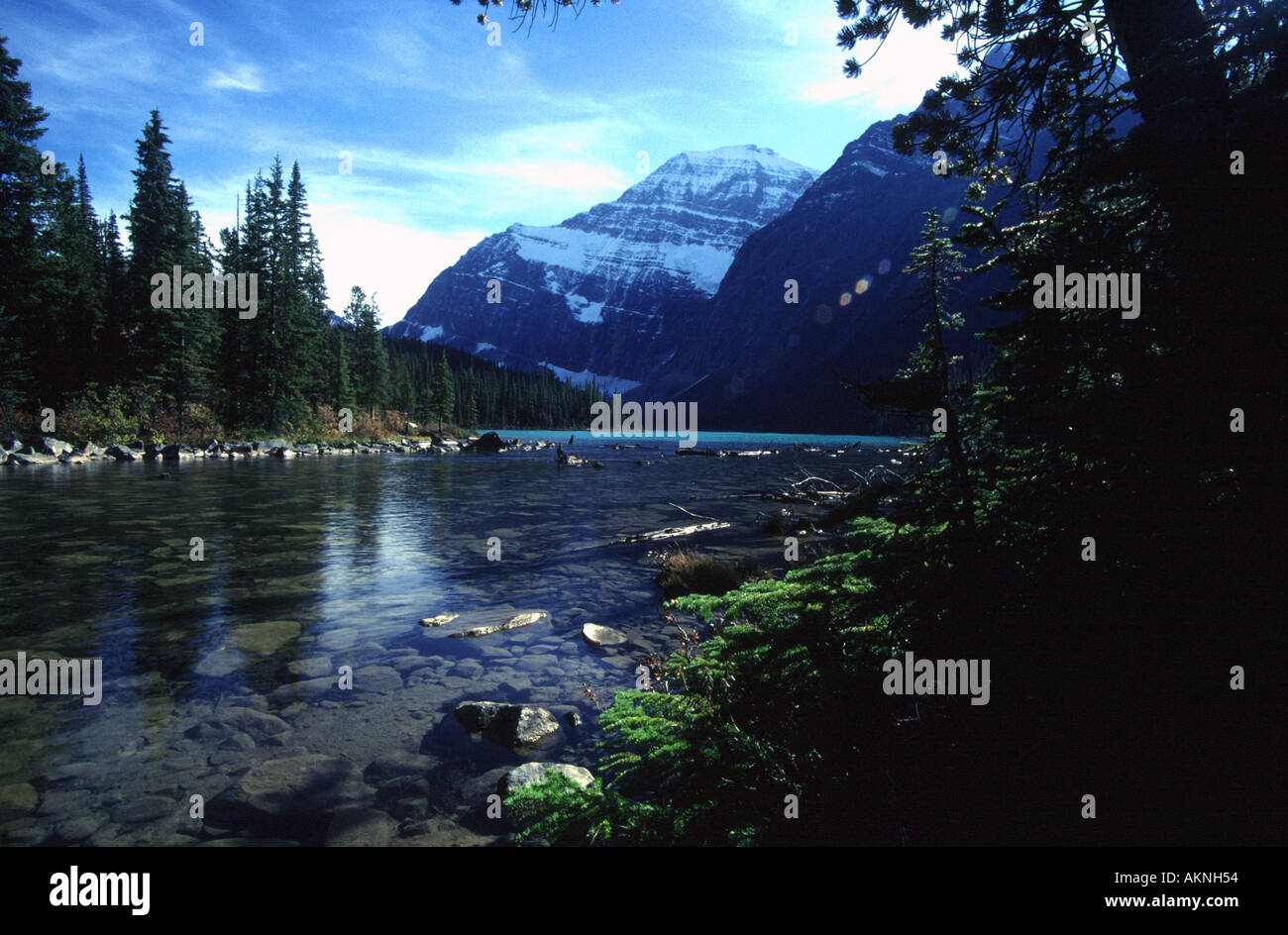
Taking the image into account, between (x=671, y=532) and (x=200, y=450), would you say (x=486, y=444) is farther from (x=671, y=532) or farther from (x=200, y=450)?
(x=671, y=532)

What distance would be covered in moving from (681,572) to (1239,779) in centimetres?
853

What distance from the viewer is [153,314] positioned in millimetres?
41312

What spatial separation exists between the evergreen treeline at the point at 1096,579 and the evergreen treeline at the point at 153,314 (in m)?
45.7

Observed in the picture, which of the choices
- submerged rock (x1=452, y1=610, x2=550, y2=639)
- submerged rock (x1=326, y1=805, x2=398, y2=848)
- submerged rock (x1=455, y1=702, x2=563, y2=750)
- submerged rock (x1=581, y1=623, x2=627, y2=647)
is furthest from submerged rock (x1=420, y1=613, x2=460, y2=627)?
submerged rock (x1=326, y1=805, x2=398, y2=848)

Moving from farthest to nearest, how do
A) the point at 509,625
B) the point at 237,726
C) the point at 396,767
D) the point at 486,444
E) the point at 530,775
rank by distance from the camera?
1. the point at 486,444
2. the point at 509,625
3. the point at 237,726
4. the point at 396,767
5. the point at 530,775

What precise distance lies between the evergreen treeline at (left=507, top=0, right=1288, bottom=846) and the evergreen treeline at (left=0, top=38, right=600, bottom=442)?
150 feet

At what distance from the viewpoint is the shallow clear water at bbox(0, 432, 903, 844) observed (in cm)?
446

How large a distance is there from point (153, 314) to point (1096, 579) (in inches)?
2224

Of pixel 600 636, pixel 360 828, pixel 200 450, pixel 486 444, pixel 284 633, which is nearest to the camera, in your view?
pixel 360 828

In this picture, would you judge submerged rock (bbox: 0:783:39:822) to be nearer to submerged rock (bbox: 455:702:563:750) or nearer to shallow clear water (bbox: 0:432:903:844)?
shallow clear water (bbox: 0:432:903:844)

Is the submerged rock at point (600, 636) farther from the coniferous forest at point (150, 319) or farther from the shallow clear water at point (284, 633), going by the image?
the coniferous forest at point (150, 319)

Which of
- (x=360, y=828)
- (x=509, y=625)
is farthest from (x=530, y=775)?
(x=509, y=625)

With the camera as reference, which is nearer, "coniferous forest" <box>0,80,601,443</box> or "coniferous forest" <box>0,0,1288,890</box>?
"coniferous forest" <box>0,0,1288,890</box>
